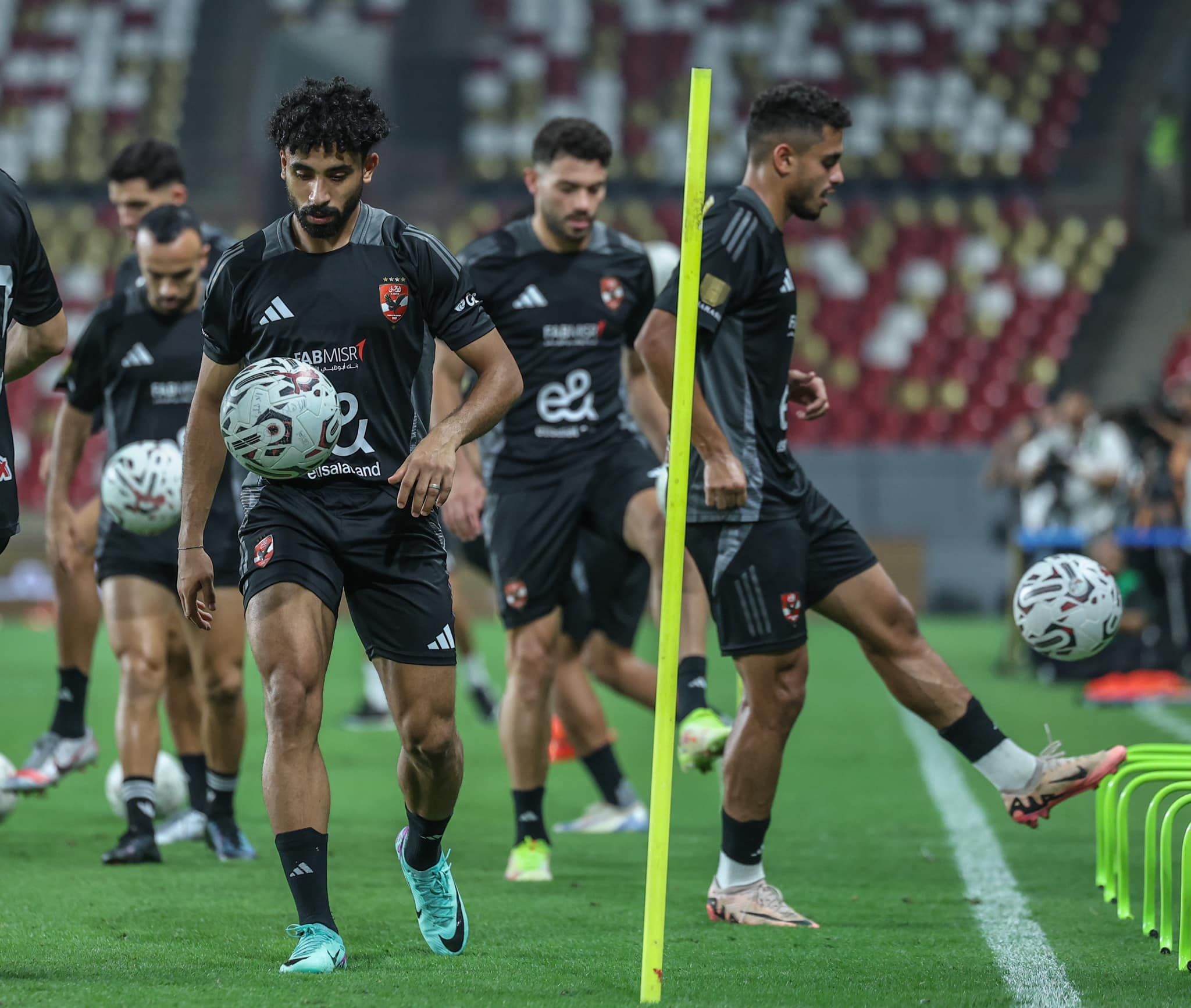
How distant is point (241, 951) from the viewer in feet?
15.3

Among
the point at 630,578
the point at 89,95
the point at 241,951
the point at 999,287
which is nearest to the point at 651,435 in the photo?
the point at 630,578

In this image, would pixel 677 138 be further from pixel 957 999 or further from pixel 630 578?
pixel 957 999

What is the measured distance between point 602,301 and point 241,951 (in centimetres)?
301

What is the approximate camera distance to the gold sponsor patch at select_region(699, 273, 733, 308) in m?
5.09

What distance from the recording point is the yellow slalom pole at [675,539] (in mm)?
3877

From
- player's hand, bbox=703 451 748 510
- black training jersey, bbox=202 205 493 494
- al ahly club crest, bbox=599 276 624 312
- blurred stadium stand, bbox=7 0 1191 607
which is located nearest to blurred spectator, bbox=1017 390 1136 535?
blurred stadium stand, bbox=7 0 1191 607

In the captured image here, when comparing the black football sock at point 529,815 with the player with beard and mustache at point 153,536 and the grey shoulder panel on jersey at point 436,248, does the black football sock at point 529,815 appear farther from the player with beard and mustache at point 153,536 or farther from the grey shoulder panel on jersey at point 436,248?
the grey shoulder panel on jersey at point 436,248

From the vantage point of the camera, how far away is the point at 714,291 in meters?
5.09

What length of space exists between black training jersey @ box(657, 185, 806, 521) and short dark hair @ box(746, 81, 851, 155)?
0.70 feet

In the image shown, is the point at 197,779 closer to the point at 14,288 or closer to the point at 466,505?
the point at 466,505

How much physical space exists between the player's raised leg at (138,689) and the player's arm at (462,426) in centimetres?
250

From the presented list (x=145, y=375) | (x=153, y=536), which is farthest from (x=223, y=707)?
(x=145, y=375)

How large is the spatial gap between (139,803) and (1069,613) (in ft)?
11.2

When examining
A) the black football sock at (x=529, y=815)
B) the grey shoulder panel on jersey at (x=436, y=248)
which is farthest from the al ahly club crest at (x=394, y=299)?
the black football sock at (x=529, y=815)
